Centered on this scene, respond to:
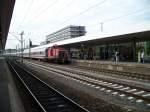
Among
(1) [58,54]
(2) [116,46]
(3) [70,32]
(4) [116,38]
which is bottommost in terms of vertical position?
(1) [58,54]

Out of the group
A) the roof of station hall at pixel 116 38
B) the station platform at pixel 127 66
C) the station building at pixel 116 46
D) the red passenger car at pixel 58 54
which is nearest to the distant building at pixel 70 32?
the station building at pixel 116 46

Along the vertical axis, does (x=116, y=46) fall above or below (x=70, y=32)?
below

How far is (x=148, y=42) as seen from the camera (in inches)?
1672

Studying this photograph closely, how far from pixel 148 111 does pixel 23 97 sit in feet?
20.7

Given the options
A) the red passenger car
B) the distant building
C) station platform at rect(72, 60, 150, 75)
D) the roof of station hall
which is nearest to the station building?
the roof of station hall

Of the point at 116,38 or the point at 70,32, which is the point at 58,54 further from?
the point at 70,32

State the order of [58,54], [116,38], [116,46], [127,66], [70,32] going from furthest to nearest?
[70,32], [116,46], [58,54], [116,38], [127,66]

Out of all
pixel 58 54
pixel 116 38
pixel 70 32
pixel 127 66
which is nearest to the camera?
pixel 127 66

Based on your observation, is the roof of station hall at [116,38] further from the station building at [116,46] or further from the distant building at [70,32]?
the distant building at [70,32]

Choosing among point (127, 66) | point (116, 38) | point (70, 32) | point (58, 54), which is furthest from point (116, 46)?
point (70, 32)

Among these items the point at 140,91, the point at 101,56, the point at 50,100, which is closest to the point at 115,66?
the point at 140,91

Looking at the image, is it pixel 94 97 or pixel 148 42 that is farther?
pixel 148 42

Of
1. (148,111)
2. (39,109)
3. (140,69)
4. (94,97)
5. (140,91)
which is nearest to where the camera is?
(148,111)

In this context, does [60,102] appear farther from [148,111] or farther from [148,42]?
[148,42]
